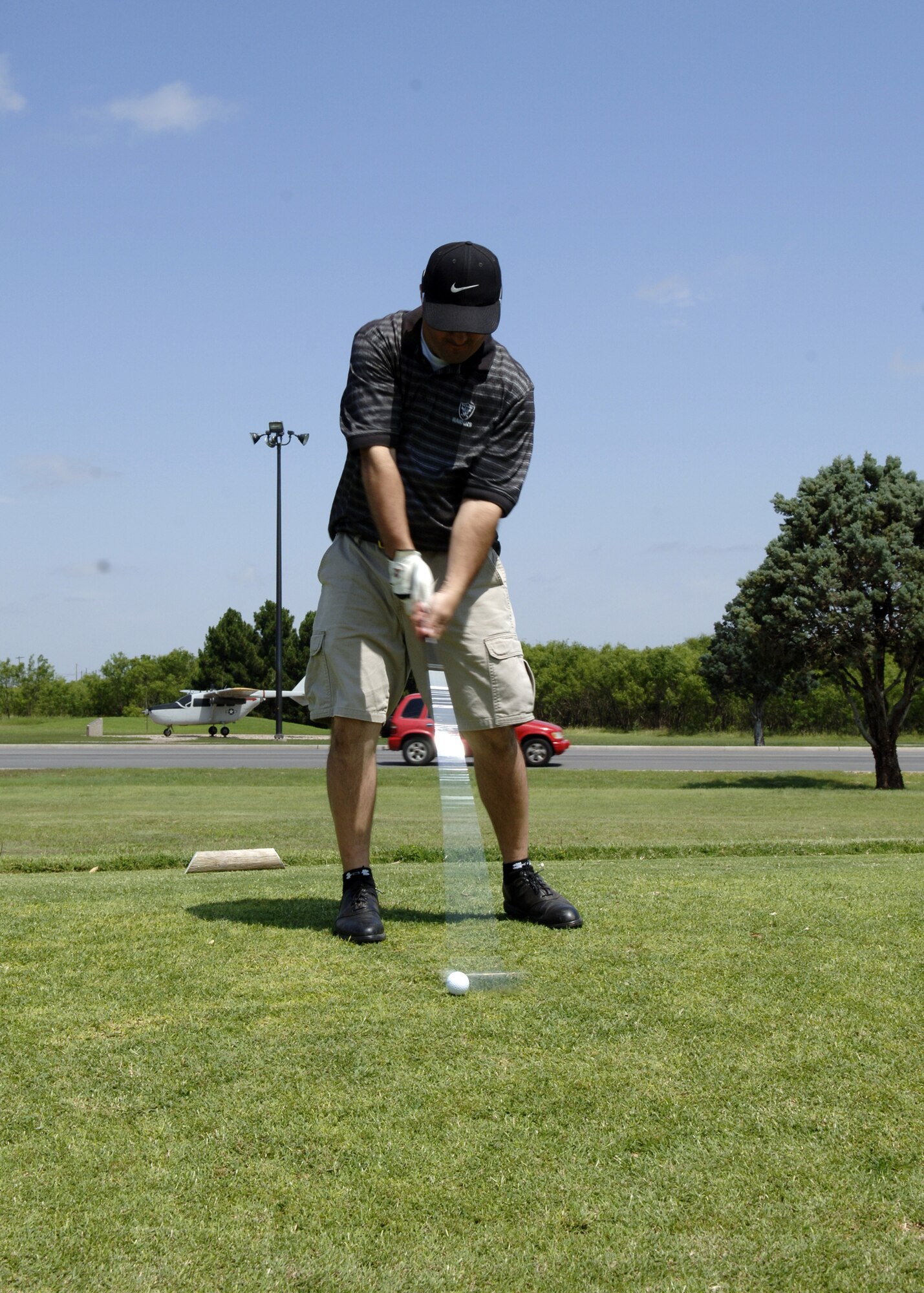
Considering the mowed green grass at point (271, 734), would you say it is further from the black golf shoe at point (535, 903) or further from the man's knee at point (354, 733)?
the black golf shoe at point (535, 903)

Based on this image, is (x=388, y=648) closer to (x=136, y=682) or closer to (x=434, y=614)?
(x=434, y=614)

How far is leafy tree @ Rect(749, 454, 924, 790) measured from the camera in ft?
63.3

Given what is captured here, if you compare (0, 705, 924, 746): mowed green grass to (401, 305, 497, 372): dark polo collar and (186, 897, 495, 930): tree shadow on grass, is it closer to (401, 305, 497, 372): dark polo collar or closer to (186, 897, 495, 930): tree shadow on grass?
(186, 897, 495, 930): tree shadow on grass

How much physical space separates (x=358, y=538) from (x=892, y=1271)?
262 cm

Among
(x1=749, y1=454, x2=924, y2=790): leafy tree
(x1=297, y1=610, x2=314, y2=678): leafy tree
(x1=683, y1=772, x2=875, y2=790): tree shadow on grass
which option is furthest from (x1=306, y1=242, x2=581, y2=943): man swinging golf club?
(x1=297, y1=610, x2=314, y2=678): leafy tree

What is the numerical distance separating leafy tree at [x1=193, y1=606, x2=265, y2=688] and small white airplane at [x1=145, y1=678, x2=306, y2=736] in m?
11.7

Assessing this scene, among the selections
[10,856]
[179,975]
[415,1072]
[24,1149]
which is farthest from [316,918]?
[10,856]

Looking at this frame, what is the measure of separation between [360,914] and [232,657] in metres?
51.7

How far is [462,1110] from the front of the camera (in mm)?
1964

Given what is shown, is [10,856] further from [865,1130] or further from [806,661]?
[806,661]

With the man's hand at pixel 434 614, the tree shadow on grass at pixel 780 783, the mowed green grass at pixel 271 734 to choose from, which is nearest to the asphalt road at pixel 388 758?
the tree shadow on grass at pixel 780 783

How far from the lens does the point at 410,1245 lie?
61.6 inches

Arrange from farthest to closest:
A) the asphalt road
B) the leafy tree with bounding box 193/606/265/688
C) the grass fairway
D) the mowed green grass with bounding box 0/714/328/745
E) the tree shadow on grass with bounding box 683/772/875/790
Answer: the leafy tree with bounding box 193/606/265/688, the mowed green grass with bounding box 0/714/328/745, the asphalt road, the tree shadow on grass with bounding box 683/772/875/790, the grass fairway

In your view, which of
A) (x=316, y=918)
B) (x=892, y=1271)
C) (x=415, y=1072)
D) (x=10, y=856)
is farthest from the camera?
(x=10, y=856)
